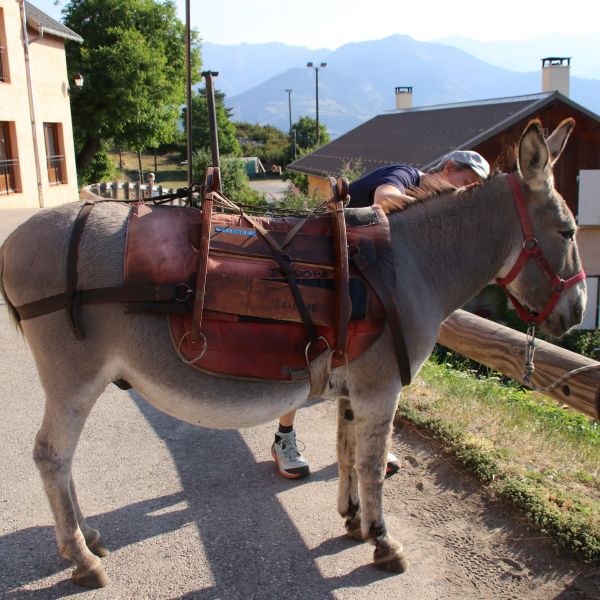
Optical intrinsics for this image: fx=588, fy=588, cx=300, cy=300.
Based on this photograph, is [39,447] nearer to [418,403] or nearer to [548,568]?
[548,568]

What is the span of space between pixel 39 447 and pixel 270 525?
1.30m

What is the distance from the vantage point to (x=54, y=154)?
79.5 ft

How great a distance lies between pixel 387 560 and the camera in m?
2.91

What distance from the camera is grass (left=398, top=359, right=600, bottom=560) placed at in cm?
310

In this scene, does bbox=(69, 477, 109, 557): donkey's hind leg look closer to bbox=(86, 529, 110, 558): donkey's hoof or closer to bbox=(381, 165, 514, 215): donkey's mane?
bbox=(86, 529, 110, 558): donkey's hoof

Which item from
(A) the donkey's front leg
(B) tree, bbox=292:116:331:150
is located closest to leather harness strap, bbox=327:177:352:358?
(A) the donkey's front leg

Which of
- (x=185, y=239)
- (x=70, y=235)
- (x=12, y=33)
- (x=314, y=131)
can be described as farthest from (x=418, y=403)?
(x=314, y=131)

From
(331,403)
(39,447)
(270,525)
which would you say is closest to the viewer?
(39,447)

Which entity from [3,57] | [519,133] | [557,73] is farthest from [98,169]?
[519,133]

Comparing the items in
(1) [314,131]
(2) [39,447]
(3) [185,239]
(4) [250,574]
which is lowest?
(4) [250,574]

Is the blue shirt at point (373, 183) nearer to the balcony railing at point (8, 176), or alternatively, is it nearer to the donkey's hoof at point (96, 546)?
the donkey's hoof at point (96, 546)

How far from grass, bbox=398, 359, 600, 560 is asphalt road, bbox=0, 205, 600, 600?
117 mm

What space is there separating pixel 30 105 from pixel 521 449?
21.6 metres

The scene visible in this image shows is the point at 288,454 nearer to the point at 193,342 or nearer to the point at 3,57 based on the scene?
the point at 193,342
